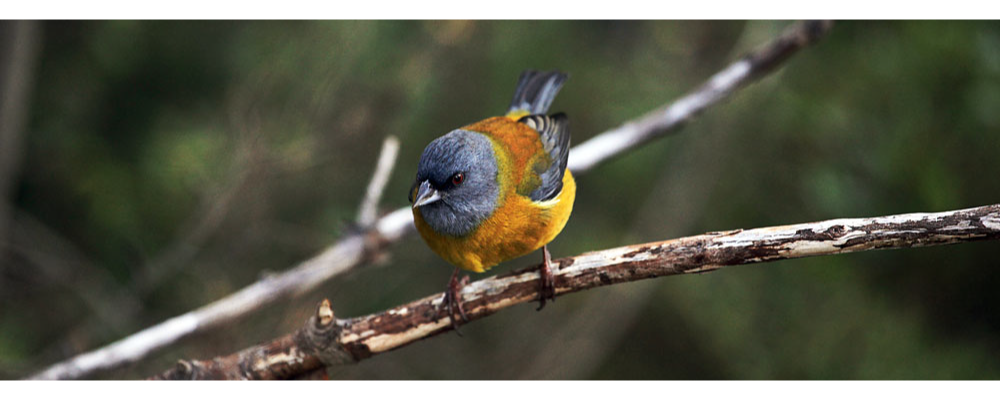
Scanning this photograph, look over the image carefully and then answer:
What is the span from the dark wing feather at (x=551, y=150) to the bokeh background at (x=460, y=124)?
1.14m

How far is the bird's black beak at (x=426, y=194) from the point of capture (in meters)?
2.76

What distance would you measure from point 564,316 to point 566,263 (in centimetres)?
292

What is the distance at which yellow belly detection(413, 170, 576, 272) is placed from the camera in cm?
286

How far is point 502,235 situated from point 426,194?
338 millimetres

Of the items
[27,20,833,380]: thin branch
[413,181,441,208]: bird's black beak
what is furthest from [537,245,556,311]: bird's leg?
[27,20,833,380]: thin branch

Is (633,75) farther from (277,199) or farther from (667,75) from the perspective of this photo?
(277,199)

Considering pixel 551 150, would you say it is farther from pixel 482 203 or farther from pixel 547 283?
pixel 547 283

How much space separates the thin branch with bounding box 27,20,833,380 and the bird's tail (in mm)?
314

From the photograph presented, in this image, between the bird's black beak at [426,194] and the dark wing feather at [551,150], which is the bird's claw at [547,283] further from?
the bird's black beak at [426,194]

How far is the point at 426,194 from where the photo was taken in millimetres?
2791

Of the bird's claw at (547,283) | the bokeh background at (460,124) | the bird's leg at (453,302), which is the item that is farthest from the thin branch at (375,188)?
the bird's claw at (547,283)

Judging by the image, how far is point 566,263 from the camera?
2670 millimetres

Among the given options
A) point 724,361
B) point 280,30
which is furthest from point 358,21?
point 724,361

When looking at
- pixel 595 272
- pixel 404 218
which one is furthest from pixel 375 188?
pixel 595 272
